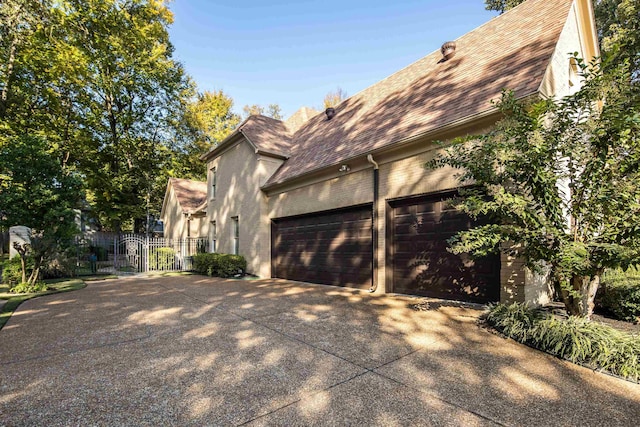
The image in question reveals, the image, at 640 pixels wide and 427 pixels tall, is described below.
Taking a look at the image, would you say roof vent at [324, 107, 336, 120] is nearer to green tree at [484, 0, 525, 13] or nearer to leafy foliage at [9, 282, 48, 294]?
leafy foliage at [9, 282, 48, 294]

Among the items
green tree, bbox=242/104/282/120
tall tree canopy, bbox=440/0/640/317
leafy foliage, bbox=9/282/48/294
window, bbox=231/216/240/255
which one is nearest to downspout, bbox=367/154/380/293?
tall tree canopy, bbox=440/0/640/317

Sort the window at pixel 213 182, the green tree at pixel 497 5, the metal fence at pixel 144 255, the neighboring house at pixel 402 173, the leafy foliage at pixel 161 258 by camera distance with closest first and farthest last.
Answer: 1. the neighboring house at pixel 402 173
2. the metal fence at pixel 144 255
3. the leafy foliage at pixel 161 258
4. the window at pixel 213 182
5. the green tree at pixel 497 5

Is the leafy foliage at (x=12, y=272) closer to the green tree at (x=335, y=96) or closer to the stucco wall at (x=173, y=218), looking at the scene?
the stucco wall at (x=173, y=218)

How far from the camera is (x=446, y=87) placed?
879cm

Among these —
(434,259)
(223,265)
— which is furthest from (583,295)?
(223,265)

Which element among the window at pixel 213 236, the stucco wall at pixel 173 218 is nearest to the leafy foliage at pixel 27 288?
the window at pixel 213 236

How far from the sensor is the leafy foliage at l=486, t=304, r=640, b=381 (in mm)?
3625

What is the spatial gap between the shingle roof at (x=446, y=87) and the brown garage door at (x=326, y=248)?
5.87 feet

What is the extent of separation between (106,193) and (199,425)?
23.7m

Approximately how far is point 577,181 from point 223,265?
12034 millimetres

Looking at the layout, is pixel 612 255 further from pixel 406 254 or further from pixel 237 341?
pixel 237 341

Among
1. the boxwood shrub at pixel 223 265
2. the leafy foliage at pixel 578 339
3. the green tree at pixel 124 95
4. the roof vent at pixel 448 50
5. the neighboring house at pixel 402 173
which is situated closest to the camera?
the leafy foliage at pixel 578 339

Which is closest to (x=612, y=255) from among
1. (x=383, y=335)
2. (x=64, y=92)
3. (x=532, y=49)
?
(x=383, y=335)

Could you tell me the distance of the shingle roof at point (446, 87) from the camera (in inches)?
274
